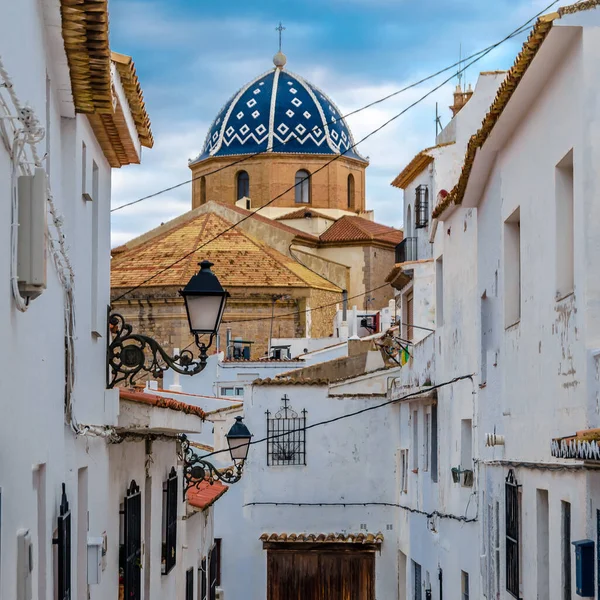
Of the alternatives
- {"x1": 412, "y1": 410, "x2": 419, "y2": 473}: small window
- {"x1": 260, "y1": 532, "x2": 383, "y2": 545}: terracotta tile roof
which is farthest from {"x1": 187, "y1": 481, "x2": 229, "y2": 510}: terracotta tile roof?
{"x1": 260, "y1": 532, "x2": 383, "y2": 545}: terracotta tile roof

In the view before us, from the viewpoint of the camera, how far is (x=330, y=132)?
200ft

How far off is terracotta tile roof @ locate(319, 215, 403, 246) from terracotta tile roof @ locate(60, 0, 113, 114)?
49239 millimetres

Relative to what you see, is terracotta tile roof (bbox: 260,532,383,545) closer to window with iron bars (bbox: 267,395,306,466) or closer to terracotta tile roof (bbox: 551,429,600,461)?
window with iron bars (bbox: 267,395,306,466)

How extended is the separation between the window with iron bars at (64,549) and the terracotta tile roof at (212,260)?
41.2 metres

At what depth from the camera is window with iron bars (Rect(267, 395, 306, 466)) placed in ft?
87.4

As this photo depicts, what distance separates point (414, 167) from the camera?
24.2 meters

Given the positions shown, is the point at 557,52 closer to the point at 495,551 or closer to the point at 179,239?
the point at 495,551

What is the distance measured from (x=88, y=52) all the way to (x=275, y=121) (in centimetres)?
5322

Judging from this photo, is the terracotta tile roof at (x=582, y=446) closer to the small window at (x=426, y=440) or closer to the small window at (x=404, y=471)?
the small window at (x=426, y=440)

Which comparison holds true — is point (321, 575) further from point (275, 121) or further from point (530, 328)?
point (275, 121)

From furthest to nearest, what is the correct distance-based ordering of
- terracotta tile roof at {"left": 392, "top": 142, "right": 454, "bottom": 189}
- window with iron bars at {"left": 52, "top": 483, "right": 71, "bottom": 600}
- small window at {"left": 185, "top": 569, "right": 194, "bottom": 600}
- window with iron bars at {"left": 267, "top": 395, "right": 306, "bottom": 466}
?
window with iron bars at {"left": 267, "top": 395, "right": 306, "bottom": 466}, terracotta tile roof at {"left": 392, "top": 142, "right": 454, "bottom": 189}, small window at {"left": 185, "top": 569, "right": 194, "bottom": 600}, window with iron bars at {"left": 52, "top": 483, "right": 71, "bottom": 600}

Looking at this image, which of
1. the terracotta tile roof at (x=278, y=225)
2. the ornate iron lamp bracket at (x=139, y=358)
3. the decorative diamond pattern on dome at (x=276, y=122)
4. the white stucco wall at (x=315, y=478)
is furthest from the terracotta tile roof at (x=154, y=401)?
the decorative diamond pattern on dome at (x=276, y=122)

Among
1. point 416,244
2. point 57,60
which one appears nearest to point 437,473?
point 416,244

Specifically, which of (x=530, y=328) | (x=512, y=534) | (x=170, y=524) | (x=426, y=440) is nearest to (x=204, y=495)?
(x=426, y=440)
